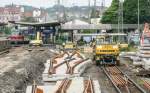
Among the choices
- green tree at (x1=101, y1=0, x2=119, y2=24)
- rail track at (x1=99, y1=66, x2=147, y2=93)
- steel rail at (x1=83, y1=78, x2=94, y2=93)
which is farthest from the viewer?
green tree at (x1=101, y1=0, x2=119, y2=24)

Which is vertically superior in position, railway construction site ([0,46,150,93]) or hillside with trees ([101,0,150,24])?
hillside with trees ([101,0,150,24])

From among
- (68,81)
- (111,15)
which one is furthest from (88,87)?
(111,15)

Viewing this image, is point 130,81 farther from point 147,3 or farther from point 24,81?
point 147,3

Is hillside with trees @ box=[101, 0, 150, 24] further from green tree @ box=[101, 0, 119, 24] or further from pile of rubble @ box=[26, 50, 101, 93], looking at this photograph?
pile of rubble @ box=[26, 50, 101, 93]

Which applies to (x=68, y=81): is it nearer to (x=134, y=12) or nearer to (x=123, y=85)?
(x=123, y=85)

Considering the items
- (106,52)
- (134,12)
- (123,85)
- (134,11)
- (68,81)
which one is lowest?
(123,85)

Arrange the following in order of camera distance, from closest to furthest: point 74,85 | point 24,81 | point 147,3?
point 74,85 < point 24,81 < point 147,3

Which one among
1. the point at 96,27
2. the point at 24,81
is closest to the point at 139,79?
the point at 24,81

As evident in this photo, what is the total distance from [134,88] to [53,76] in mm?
5137

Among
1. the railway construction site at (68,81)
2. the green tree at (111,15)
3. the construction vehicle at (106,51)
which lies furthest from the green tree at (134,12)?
the railway construction site at (68,81)

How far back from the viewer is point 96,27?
289 ft

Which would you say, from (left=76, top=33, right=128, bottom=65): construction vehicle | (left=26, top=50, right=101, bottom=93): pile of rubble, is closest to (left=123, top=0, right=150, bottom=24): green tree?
(left=76, top=33, right=128, bottom=65): construction vehicle

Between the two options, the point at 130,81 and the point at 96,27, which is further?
the point at 96,27

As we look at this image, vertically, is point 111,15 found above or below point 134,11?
below
